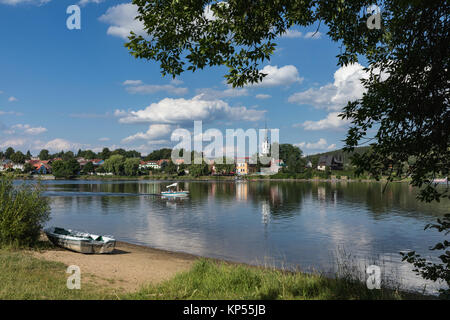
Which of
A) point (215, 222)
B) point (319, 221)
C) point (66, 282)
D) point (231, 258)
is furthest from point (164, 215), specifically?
point (66, 282)

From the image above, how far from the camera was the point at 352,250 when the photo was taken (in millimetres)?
23797

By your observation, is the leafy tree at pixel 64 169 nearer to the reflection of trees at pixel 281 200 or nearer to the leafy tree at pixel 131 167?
the leafy tree at pixel 131 167

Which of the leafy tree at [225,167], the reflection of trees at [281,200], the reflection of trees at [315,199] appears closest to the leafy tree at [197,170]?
the leafy tree at [225,167]

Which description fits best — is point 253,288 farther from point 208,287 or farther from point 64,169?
point 64,169

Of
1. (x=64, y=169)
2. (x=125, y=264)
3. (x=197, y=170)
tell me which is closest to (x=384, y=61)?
(x=125, y=264)

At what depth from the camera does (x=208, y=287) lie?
387 inches

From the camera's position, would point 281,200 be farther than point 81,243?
Yes

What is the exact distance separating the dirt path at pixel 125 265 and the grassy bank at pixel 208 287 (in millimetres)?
1270

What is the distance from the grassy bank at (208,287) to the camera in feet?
28.8

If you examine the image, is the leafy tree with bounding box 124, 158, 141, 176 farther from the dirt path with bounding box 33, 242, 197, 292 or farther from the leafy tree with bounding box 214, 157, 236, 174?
the dirt path with bounding box 33, 242, 197, 292

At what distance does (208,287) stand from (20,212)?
12308 mm

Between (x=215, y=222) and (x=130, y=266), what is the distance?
2085 cm

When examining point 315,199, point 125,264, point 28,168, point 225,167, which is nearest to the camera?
point 125,264
